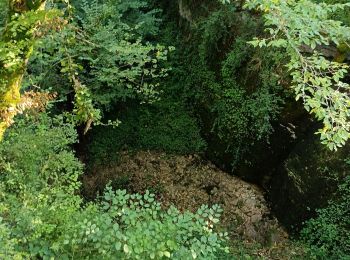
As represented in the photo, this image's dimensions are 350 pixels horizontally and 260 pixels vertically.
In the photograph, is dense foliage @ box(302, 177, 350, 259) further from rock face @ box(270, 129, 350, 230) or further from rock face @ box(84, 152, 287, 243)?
rock face @ box(84, 152, 287, 243)

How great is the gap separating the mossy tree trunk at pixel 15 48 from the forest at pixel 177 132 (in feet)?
0.05

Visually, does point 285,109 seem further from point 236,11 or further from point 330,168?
point 236,11

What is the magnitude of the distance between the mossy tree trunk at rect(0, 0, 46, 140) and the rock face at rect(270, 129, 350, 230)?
4.68 metres

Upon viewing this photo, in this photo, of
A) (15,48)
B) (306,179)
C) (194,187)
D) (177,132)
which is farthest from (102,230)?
(177,132)

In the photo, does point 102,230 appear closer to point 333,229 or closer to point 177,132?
point 333,229

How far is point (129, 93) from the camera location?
7.78m

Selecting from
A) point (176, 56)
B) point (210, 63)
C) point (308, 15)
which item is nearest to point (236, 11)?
point (210, 63)

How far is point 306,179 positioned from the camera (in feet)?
21.6

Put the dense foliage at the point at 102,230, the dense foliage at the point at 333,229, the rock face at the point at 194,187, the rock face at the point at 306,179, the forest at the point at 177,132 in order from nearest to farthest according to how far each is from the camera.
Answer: the dense foliage at the point at 102,230, the forest at the point at 177,132, the dense foliage at the point at 333,229, the rock face at the point at 306,179, the rock face at the point at 194,187

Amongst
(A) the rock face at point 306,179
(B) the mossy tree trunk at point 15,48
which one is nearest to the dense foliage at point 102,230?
(B) the mossy tree trunk at point 15,48

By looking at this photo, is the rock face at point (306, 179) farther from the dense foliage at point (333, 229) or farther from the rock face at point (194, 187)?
the rock face at point (194, 187)

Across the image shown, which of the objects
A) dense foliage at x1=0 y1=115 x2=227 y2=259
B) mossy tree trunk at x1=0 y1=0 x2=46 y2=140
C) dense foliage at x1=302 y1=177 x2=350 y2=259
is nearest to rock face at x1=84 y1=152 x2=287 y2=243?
dense foliage at x1=302 y1=177 x2=350 y2=259

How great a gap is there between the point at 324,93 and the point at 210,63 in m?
4.77

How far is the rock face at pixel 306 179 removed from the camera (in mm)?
6262
